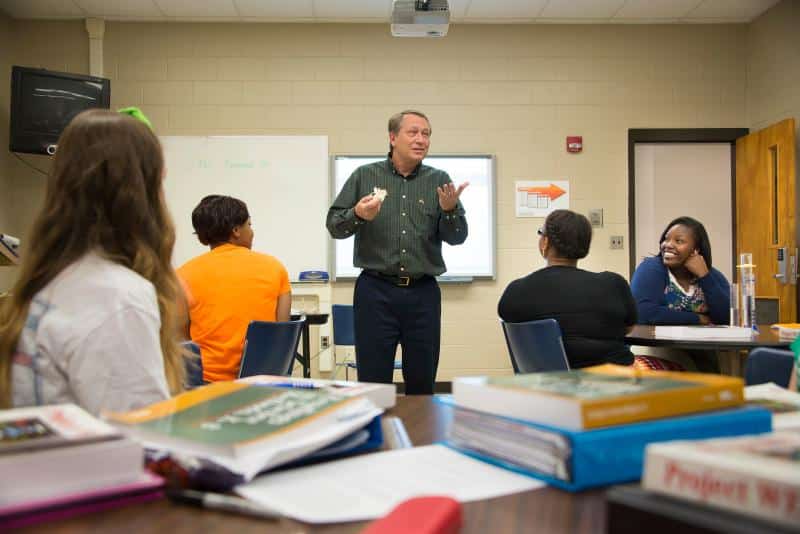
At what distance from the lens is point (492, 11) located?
17.5 feet

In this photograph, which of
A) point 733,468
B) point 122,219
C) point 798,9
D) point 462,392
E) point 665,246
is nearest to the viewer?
point 733,468

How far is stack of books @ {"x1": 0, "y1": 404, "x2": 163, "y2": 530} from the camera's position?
0.53 meters

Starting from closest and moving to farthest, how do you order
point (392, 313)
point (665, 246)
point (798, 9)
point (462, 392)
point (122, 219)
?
point (462, 392) < point (122, 219) < point (392, 313) < point (665, 246) < point (798, 9)

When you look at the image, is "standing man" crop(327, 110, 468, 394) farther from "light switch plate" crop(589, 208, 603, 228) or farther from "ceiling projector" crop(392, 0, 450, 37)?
"light switch plate" crop(589, 208, 603, 228)

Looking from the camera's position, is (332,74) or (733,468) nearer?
(733,468)

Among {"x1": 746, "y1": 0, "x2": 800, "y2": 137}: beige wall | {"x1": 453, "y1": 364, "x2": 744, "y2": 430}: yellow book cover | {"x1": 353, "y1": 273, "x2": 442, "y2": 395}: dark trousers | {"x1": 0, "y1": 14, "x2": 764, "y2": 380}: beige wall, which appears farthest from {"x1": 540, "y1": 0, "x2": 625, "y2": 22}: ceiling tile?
{"x1": 453, "y1": 364, "x2": 744, "y2": 430}: yellow book cover

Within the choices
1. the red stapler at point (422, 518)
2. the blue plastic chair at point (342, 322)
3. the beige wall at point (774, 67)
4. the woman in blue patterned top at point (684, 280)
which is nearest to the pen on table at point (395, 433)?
the red stapler at point (422, 518)

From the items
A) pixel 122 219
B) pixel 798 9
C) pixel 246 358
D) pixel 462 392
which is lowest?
pixel 246 358

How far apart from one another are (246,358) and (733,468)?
Answer: 230 centimetres

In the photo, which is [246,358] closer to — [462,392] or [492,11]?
[462,392]

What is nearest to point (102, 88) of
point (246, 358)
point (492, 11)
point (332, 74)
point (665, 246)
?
point (332, 74)

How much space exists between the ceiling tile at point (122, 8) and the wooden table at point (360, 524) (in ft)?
17.4

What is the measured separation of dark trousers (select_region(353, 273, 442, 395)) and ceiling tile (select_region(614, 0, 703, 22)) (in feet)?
11.7

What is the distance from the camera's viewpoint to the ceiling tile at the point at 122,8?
513cm
